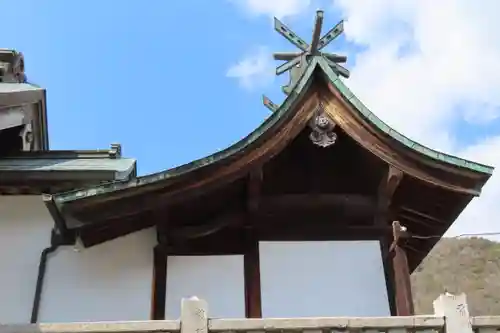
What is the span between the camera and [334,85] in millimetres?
8375

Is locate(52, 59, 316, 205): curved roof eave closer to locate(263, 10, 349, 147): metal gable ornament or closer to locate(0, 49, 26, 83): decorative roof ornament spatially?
locate(263, 10, 349, 147): metal gable ornament

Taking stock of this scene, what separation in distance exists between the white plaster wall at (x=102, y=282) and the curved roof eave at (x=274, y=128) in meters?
1.04

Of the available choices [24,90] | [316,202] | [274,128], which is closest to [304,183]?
[316,202]

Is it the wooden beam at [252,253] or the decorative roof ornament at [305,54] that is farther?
the decorative roof ornament at [305,54]

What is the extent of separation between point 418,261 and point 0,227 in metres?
6.43

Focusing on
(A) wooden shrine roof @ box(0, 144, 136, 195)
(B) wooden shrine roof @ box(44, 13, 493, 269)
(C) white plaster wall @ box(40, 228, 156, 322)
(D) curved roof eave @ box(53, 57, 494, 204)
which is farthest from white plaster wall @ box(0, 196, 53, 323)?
(D) curved roof eave @ box(53, 57, 494, 204)

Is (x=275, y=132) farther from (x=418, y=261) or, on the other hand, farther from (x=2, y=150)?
(x=2, y=150)

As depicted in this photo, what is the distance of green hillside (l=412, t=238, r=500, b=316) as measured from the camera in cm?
4222

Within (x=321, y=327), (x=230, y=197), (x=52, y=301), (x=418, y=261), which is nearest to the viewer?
(x=321, y=327)

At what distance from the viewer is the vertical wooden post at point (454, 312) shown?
5793mm

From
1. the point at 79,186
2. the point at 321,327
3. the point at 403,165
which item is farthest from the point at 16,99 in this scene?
the point at 321,327

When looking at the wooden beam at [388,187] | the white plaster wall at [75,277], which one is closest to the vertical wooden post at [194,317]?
the white plaster wall at [75,277]

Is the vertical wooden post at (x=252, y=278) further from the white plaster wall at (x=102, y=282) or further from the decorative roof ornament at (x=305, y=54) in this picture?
the decorative roof ornament at (x=305, y=54)

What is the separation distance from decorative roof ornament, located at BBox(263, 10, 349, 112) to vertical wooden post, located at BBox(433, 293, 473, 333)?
3.83 m
